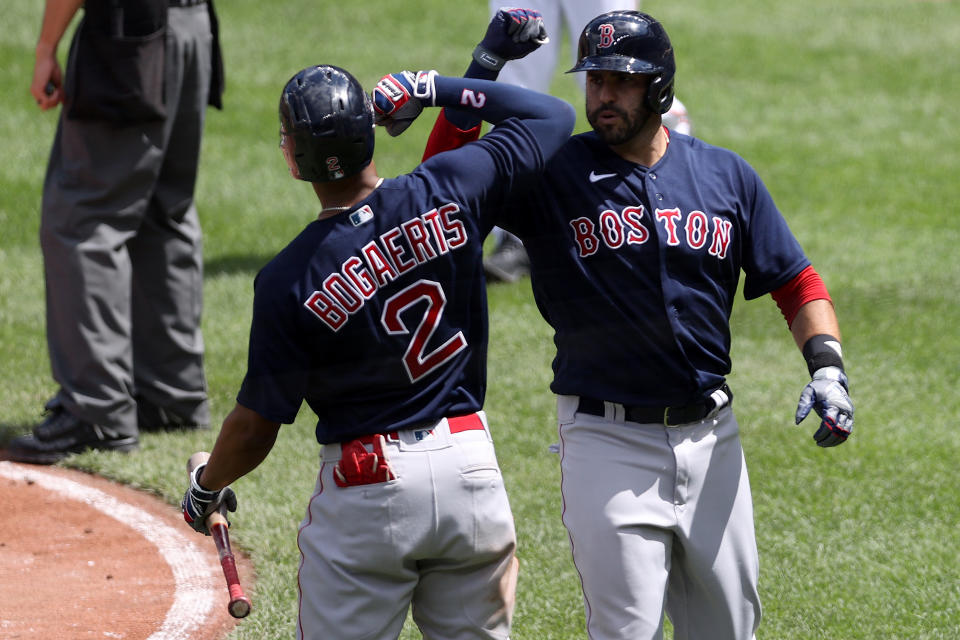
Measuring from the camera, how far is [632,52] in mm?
3592

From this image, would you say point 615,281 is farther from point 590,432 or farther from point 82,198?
point 82,198

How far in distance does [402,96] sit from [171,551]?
2305mm

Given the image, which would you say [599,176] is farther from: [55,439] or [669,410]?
[55,439]

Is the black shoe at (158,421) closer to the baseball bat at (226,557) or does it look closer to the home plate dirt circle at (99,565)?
the home plate dirt circle at (99,565)

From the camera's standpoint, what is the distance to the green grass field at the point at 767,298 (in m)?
4.92

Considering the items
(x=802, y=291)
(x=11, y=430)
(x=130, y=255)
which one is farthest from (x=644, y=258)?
(x=11, y=430)

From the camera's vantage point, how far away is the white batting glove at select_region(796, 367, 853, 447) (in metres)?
3.45

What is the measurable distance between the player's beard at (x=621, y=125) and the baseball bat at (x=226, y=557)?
52.3 inches

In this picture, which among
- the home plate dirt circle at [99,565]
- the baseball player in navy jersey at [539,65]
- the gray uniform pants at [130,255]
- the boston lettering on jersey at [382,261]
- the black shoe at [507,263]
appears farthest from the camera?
the black shoe at [507,263]

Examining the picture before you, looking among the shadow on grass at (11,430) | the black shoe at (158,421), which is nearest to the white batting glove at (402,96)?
the black shoe at (158,421)

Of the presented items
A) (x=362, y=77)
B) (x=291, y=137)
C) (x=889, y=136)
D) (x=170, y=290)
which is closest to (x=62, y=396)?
(x=170, y=290)

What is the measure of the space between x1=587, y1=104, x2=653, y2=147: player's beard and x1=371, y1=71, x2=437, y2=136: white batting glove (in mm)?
433

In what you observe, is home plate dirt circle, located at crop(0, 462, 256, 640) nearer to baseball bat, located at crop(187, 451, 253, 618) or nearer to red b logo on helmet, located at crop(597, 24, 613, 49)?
baseball bat, located at crop(187, 451, 253, 618)

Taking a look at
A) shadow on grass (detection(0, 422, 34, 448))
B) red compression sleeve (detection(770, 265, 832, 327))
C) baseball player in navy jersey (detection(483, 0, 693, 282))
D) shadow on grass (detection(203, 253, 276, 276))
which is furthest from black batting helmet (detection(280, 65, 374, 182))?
shadow on grass (detection(203, 253, 276, 276))
